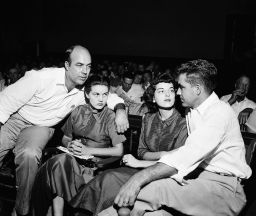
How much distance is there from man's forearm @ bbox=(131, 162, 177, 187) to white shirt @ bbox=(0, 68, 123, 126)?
1.17 meters

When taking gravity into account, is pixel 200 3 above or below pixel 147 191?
above

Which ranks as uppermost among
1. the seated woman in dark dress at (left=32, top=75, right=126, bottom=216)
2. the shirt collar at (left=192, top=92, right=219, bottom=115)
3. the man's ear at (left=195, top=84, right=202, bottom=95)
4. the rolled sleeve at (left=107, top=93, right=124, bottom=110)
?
the man's ear at (left=195, top=84, right=202, bottom=95)

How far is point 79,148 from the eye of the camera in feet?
8.24

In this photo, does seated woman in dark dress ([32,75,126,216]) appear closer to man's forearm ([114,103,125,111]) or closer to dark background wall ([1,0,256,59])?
man's forearm ([114,103,125,111])

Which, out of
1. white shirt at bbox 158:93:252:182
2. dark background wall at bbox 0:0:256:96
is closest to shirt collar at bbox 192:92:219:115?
white shirt at bbox 158:93:252:182

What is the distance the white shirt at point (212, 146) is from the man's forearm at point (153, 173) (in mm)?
26

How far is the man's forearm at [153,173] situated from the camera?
5.57ft

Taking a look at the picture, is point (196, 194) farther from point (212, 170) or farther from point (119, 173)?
point (119, 173)

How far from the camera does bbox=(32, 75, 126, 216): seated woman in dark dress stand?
2344 mm

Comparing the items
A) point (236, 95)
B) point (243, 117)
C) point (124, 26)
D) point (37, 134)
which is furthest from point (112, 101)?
point (124, 26)

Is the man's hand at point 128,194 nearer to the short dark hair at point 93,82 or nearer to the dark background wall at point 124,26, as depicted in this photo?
the short dark hair at point 93,82

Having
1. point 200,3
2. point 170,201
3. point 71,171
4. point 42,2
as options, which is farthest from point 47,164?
point 42,2

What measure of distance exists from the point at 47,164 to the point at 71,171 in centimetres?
19

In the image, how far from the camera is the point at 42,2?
13195mm
